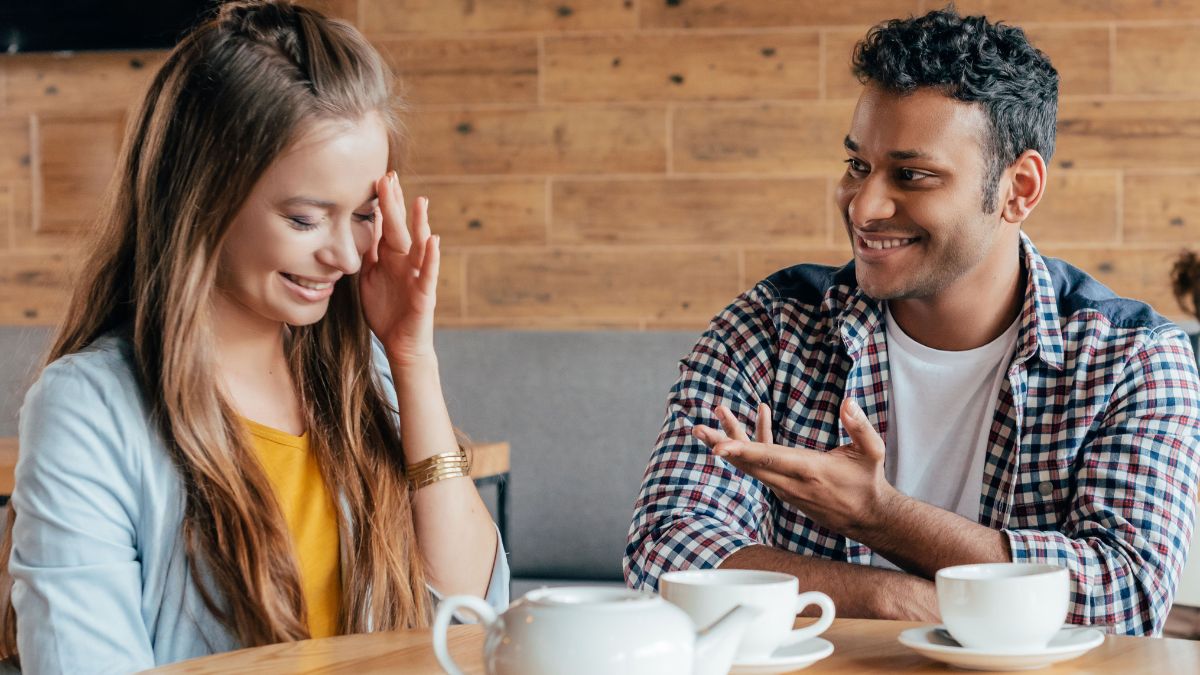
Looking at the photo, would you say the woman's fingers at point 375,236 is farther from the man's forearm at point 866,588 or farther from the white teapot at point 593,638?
the white teapot at point 593,638

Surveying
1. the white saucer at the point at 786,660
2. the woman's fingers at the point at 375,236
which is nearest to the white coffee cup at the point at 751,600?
the white saucer at the point at 786,660

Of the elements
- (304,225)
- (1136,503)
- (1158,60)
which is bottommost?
(1136,503)

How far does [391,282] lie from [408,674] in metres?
0.60

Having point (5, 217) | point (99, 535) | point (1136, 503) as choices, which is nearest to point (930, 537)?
point (1136, 503)

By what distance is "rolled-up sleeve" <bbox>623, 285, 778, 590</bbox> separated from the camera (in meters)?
1.48

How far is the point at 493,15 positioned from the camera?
10.9 feet

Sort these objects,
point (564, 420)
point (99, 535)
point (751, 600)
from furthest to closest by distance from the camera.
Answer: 1. point (564, 420)
2. point (99, 535)
3. point (751, 600)

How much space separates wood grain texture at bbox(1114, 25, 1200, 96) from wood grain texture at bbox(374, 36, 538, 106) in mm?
1442

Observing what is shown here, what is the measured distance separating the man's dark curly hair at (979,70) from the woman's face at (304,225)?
2.24 ft

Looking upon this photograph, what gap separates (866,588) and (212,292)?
715mm

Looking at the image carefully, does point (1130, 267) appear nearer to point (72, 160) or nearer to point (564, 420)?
point (564, 420)

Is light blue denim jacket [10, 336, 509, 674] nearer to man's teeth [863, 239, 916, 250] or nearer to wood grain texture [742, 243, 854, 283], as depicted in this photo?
man's teeth [863, 239, 916, 250]

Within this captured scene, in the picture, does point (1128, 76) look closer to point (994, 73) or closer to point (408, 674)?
point (994, 73)

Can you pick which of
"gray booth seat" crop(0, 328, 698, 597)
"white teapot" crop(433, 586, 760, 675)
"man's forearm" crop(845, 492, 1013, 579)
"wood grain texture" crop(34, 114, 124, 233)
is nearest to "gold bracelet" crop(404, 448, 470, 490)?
"man's forearm" crop(845, 492, 1013, 579)
